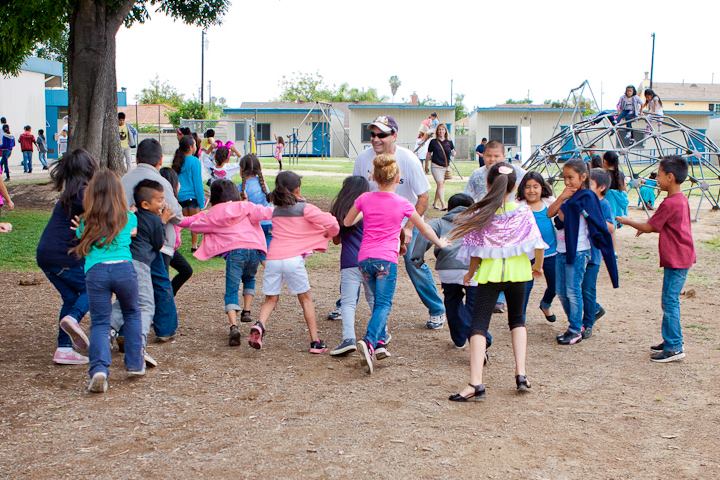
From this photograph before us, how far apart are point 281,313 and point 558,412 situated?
364 cm

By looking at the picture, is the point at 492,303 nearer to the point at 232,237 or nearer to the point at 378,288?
the point at 378,288

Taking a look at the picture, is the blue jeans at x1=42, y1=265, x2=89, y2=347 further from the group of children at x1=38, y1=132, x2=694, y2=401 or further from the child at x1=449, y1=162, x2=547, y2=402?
the child at x1=449, y1=162, x2=547, y2=402

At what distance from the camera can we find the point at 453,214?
654cm

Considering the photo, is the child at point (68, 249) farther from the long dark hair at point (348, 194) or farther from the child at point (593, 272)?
the child at point (593, 272)

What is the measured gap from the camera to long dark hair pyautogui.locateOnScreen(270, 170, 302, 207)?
6.56 meters

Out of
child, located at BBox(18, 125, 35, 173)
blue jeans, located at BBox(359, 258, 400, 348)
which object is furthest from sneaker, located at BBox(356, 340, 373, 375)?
child, located at BBox(18, 125, 35, 173)

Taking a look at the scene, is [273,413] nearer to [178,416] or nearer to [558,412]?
[178,416]

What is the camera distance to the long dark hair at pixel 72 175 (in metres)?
5.92

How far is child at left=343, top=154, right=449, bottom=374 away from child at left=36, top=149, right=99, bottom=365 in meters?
1.97

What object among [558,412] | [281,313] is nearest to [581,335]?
[558,412]

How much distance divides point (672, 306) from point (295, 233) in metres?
3.01

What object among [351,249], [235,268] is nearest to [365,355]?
[351,249]

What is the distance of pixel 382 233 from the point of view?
6.16 m

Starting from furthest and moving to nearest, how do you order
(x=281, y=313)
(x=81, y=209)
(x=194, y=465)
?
(x=281, y=313)
(x=81, y=209)
(x=194, y=465)
